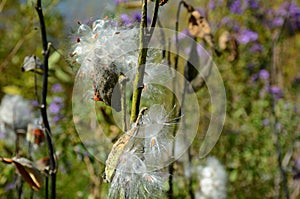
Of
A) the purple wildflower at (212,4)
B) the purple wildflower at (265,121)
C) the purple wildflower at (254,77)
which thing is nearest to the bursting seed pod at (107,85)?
the purple wildflower at (212,4)

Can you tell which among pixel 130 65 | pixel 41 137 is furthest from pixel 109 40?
pixel 41 137

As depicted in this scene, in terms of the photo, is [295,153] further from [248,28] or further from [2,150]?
[2,150]

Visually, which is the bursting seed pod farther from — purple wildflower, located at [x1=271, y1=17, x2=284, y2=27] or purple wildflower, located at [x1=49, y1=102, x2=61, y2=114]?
purple wildflower, located at [x1=271, y1=17, x2=284, y2=27]

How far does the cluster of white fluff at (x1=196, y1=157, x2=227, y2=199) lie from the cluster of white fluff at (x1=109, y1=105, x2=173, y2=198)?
110 cm

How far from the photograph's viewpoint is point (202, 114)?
207 centimetres

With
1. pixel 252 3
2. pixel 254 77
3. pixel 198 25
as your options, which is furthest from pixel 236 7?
pixel 198 25

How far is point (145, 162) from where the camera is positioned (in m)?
0.46

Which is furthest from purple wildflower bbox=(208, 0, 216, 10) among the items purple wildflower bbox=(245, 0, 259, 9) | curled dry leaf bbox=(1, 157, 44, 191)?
curled dry leaf bbox=(1, 157, 44, 191)

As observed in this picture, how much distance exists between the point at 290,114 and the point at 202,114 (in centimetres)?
35

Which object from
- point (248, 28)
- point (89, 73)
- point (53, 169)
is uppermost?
point (248, 28)

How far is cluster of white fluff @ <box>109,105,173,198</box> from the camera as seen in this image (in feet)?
1.45

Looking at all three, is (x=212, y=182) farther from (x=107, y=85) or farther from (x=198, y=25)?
(x=107, y=85)

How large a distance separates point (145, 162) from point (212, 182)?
43.9 inches

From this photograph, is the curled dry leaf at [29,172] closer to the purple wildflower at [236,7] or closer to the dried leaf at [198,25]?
the dried leaf at [198,25]
